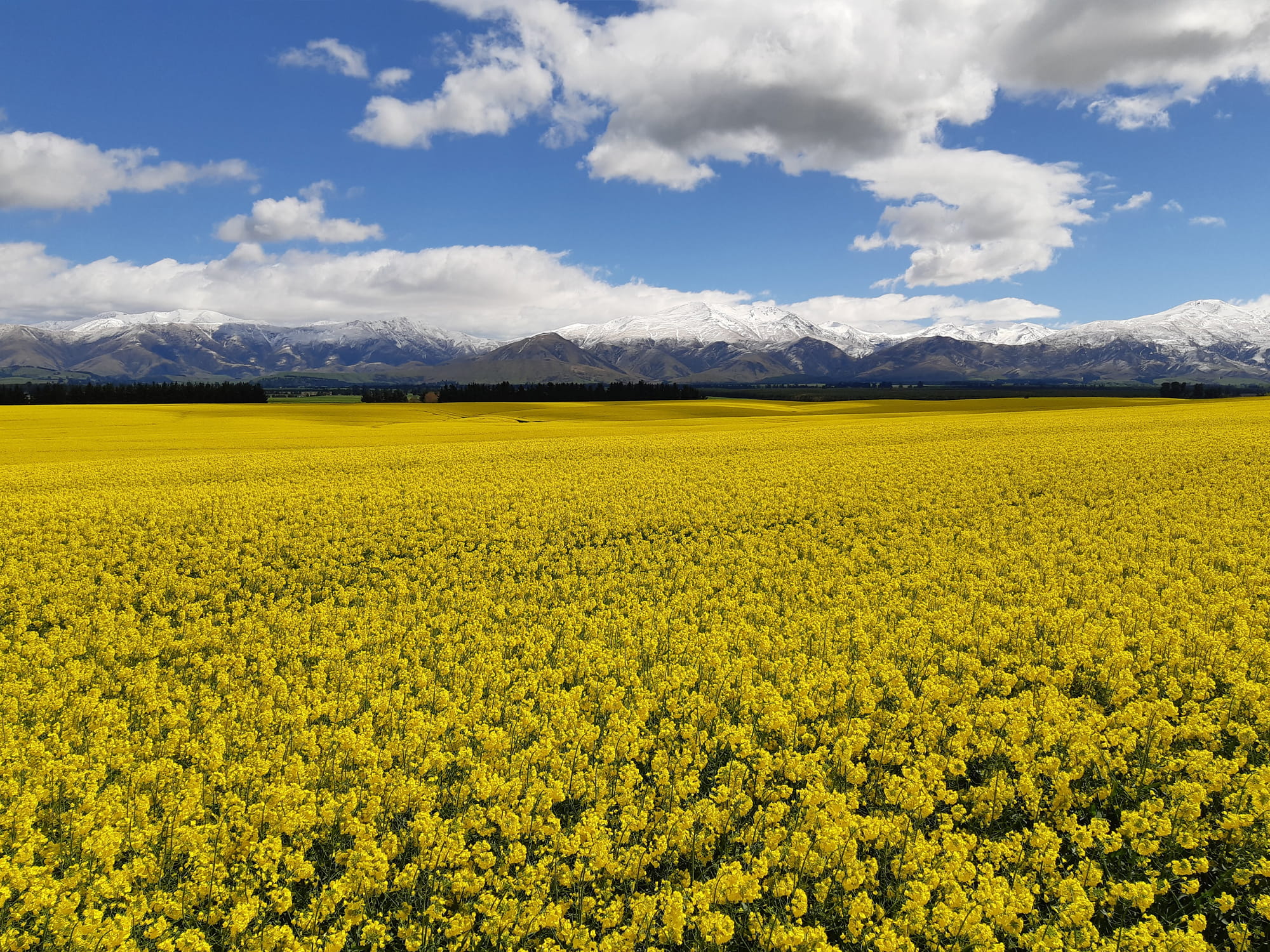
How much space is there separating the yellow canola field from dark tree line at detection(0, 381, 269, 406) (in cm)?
9958

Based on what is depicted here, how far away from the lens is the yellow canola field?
5.89 metres

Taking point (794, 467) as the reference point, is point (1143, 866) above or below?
below

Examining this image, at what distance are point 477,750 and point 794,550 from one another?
1096cm

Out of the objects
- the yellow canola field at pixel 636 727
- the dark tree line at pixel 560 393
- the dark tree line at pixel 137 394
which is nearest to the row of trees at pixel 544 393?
the dark tree line at pixel 560 393

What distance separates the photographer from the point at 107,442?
1695 inches

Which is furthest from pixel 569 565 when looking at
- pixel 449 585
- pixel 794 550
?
pixel 794 550

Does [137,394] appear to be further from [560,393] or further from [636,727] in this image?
[636,727]

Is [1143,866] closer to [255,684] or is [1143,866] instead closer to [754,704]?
[754,704]

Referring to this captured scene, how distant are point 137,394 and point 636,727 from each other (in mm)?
126628

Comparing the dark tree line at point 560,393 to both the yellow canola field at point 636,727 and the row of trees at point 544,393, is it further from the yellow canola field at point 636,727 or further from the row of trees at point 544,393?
the yellow canola field at point 636,727

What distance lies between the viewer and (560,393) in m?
126

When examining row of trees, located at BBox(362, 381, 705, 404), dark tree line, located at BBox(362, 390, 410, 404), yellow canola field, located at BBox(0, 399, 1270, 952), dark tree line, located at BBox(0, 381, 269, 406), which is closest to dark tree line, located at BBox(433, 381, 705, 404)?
row of trees, located at BBox(362, 381, 705, 404)

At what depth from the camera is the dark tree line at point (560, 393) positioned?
118188 mm

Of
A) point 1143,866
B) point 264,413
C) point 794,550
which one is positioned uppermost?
point 264,413
